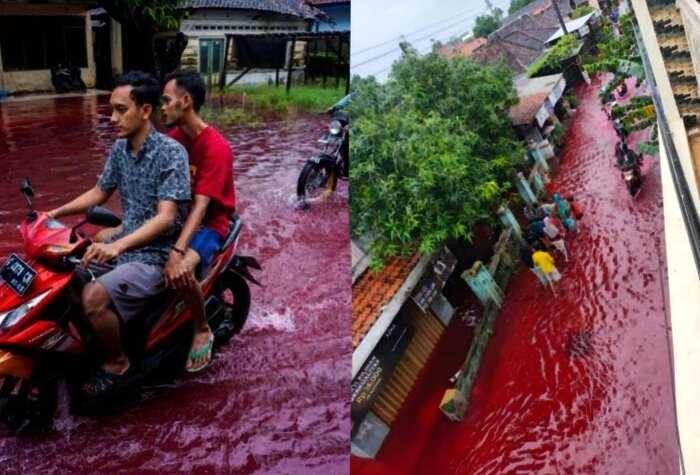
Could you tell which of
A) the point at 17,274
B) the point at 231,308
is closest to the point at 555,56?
the point at 231,308

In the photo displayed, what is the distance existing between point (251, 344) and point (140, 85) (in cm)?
69

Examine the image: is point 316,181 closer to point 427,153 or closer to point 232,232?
point 232,232

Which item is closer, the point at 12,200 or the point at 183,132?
the point at 183,132

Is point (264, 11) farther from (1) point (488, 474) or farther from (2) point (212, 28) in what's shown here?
(1) point (488, 474)

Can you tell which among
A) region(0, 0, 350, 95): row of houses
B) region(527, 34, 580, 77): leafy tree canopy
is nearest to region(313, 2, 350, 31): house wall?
region(0, 0, 350, 95): row of houses

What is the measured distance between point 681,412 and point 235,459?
0.78 m

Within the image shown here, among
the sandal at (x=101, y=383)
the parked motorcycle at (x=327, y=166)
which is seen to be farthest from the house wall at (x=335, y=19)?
the sandal at (x=101, y=383)

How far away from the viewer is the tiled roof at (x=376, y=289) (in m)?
0.99

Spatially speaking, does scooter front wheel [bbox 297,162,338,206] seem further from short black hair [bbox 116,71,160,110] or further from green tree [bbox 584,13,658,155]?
green tree [bbox 584,13,658,155]

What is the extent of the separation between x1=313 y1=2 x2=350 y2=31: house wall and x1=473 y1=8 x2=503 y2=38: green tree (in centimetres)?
28

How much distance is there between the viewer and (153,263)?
1.27 meters

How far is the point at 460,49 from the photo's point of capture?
3.70ft

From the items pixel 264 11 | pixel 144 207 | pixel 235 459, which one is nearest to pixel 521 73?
pixel 264 11

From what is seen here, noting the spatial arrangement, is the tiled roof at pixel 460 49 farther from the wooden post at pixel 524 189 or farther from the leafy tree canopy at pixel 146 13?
the leafy tree canopy at pixel 146 13
